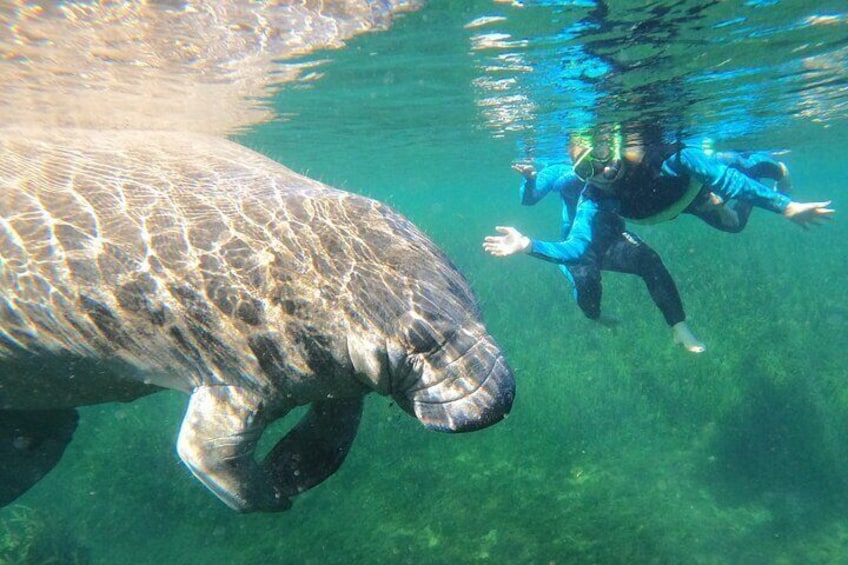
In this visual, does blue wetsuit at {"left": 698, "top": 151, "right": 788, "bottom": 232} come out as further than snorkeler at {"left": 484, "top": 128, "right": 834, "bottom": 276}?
Yes

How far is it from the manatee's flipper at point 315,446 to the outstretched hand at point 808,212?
685 centimetres

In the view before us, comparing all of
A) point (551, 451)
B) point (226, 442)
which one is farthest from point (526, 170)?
point (226, 442)

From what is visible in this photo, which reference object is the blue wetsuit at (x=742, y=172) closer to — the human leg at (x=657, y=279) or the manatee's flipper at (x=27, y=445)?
the human leg at (x=657, y=279)

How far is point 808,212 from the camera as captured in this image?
695cm

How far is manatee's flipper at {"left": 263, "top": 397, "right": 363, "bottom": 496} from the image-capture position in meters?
3.32

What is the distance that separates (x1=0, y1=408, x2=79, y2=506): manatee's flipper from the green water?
521 centimetres

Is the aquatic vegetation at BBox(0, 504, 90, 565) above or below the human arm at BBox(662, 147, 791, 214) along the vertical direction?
below

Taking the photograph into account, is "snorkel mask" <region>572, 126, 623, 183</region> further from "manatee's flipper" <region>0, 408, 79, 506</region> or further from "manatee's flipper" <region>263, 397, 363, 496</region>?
"manatee's flipper" <region>0, 408, 79, 506</region>

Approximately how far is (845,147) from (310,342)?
127 feet

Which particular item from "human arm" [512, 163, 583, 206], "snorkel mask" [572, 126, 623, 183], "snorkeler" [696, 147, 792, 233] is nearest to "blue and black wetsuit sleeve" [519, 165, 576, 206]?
"human arm" [512, 163, 583, 206]

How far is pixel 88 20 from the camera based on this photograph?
704 cm

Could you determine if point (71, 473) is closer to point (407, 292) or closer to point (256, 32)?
point (256, 32)

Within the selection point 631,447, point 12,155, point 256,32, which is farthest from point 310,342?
point 631,447

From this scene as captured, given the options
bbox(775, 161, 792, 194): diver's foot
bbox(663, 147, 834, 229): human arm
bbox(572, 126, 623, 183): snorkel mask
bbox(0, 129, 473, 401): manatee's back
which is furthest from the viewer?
bbox(775, 161, 792, 194): diver's foot
